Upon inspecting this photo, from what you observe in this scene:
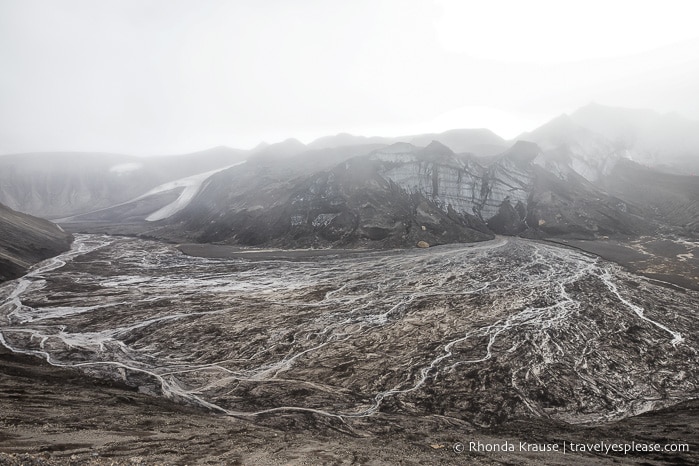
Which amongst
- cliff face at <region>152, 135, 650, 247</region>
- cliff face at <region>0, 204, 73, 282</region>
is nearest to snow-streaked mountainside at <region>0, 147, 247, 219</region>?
cliff face at <region>152, 135, 650, 247</region>

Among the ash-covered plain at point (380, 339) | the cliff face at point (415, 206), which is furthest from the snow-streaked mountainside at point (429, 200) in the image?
the ash-covered plain at point (380, 339)

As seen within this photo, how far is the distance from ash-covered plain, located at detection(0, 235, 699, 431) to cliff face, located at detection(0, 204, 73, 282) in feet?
12.7

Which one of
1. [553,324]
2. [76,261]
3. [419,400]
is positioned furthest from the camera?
[76,261]

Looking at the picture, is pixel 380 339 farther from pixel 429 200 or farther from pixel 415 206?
pixel 429 200

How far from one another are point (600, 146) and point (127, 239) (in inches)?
6551

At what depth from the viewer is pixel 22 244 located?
53.4 meters

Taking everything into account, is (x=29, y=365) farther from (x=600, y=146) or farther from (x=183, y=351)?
(x=600, y=146)

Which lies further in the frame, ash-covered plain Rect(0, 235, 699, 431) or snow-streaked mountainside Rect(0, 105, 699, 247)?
snow-streaked mountainside Rect(0, 105, 699, 247)

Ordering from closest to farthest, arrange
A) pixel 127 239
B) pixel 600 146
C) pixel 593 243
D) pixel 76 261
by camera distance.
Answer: pixel 76 261, pixel 593 243, pixel 127 239, pixel 600 146

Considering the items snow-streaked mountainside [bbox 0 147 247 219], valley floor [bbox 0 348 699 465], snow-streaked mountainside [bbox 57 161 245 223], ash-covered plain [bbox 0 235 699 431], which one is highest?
snow-streaked mountainside [bbox 0 147 247 219]

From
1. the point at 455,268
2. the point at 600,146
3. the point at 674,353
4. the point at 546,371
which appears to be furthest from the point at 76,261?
the point at 600,146

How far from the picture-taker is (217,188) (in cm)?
11544

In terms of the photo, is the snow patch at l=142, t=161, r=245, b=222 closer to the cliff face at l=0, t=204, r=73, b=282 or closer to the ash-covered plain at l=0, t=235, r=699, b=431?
the cliff face at l=0, t=204, r=73, b=282

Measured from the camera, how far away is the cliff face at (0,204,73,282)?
43.4 metres
